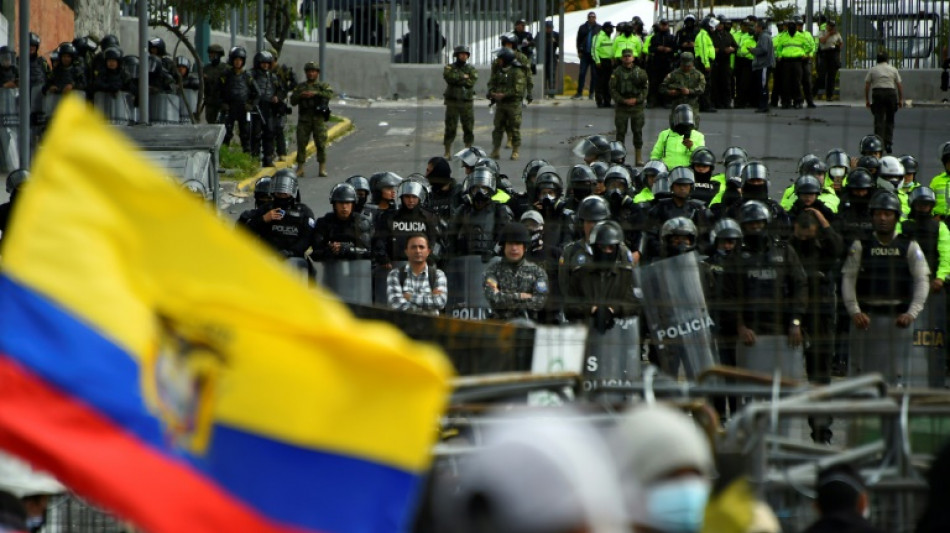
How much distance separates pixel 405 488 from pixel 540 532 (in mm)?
668

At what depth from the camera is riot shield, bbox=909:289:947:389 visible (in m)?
11.1

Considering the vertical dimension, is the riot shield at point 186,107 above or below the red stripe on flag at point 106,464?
above

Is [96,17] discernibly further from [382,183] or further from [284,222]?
[284,222]

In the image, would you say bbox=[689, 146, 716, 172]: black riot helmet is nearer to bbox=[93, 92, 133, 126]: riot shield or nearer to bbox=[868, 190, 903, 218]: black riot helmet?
bbox=[868, 190, 903, 218]: black riot helmet

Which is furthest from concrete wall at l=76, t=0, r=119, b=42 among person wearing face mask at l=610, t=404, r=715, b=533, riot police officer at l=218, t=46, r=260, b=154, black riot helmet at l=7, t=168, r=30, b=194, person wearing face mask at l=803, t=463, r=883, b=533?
person wearing face mask at l=610, t=404, r=715, b=533

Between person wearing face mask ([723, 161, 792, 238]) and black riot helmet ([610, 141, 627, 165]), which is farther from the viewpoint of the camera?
black riot helmet ([610, 141, 627, 165])

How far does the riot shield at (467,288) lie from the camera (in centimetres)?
1231

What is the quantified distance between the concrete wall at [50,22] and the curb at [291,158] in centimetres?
474

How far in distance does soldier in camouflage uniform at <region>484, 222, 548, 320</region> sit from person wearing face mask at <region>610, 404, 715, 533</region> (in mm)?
8135

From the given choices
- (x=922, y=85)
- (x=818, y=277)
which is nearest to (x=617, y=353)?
(x=818, y=277)

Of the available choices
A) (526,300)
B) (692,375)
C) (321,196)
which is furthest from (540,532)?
(321,196)

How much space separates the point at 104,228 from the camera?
3.64 m

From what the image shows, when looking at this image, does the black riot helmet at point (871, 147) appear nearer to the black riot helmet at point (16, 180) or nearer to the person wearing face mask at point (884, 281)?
the person wearing face mask at point (884, 281)

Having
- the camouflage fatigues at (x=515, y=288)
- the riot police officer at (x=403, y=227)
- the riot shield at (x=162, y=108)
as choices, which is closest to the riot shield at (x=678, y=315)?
the camouflage fatigues at (x=515, y=288)
